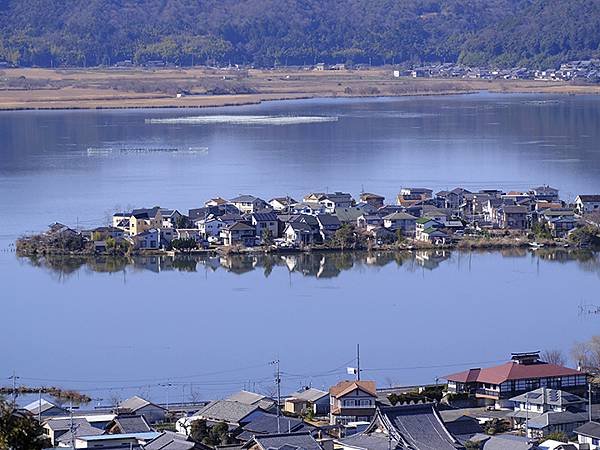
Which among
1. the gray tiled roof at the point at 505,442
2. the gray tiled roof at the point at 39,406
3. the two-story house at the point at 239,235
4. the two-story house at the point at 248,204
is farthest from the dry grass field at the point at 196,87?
the gray tiled roof at the point at 505,442

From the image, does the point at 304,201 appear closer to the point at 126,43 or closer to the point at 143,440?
the point at 143,440

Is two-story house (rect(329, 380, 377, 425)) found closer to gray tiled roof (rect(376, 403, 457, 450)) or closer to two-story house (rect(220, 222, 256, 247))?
gray tiled roof (rect(376, 403, 457, 450))

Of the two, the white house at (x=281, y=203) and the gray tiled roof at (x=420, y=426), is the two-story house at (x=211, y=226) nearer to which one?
the white house at (x=281, y=203)

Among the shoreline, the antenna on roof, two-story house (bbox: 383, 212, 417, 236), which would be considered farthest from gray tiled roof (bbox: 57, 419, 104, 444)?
two-story house (bbox: 383, 212, 417, 236)

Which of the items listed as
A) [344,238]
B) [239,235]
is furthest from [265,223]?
[344,238]

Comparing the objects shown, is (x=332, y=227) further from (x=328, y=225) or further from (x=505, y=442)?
(x=505, y=442)

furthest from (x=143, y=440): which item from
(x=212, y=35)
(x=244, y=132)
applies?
(x=212, y=35)
